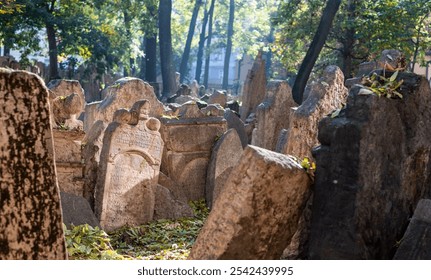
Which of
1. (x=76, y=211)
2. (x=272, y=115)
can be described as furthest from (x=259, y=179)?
(x=272, y=115)

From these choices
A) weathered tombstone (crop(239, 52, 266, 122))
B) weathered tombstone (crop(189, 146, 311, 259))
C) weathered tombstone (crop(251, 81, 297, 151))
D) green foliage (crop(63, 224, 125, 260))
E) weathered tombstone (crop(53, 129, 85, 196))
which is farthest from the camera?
weathered tombstone (crop(239, 52, 266, 122))

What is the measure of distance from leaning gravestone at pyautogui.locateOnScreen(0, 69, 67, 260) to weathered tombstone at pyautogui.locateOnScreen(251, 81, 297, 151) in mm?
8789

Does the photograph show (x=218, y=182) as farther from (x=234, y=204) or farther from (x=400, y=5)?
(x=400, y=5)

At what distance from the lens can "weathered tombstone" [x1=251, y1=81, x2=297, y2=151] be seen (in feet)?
44.0

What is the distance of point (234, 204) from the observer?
526cm

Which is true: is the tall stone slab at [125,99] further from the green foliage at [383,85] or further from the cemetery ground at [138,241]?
the green foliage at [383,85]

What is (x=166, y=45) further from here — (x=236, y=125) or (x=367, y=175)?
(x=367, y=175)

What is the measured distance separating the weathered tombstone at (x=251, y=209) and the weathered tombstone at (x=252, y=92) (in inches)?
528

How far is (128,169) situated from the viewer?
32.1 feet

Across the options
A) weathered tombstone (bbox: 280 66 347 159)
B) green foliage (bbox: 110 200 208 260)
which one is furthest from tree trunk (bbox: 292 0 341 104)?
weathered tombstone (bbox: 280 66 347 159)

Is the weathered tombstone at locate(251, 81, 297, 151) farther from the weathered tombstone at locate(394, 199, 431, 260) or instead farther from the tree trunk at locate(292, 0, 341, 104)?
the weathered tombstone at locate(394, 199, 431, 260)

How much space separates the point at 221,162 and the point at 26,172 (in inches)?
283

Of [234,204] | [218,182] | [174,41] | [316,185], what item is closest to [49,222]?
[234,204]

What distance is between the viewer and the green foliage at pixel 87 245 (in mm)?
7039
